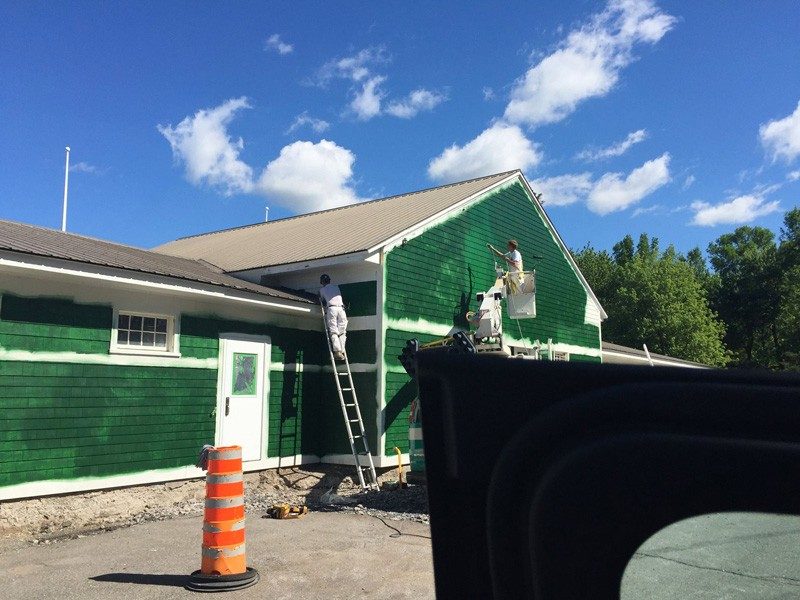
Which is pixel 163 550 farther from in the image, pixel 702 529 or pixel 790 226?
pixel 790 226

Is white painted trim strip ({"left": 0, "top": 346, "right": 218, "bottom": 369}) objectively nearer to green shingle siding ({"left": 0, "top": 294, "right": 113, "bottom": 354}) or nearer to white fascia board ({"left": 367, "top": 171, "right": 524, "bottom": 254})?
green shingle siding ({"left": 0, "top": 294, "right": 113, "bottom": 354})

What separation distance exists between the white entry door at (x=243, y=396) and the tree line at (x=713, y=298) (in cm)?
3346

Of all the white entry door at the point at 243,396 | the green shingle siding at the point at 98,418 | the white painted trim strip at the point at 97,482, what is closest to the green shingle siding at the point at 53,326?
the green shingle siding at the point at 98,418

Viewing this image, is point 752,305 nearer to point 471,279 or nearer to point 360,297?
point 471,279

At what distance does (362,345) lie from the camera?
12766mm

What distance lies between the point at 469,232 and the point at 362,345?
14.5 ft

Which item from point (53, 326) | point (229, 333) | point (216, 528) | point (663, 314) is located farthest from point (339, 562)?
point (663, 314)

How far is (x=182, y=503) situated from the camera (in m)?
10.4

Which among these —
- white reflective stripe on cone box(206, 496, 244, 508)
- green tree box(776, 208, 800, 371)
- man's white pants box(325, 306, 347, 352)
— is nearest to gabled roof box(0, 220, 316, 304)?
man's white pants box(325, 306, 347, 352)

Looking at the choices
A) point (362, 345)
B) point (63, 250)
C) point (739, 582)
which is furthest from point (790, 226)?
point (739, 582)

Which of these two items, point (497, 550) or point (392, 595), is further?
point (392, 595)

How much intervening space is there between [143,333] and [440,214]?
22.4ft

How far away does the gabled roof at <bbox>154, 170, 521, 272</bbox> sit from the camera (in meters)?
13.8

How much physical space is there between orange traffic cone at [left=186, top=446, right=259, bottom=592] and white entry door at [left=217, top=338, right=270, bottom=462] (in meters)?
5.42
